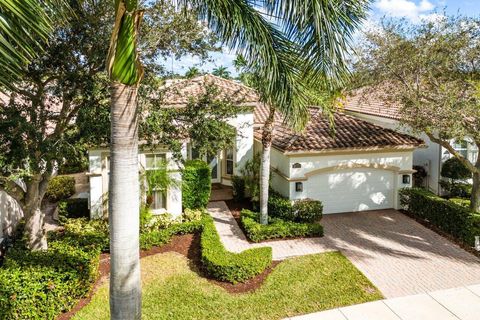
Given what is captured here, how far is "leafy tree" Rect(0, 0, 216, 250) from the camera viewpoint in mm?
8047

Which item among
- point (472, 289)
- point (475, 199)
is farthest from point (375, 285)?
point (475, 199)

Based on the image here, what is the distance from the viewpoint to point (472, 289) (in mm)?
10359

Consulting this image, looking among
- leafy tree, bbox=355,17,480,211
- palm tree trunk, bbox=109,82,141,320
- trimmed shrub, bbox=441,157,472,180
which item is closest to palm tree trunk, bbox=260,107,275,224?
leafy tree, bbox=355,17,480,211

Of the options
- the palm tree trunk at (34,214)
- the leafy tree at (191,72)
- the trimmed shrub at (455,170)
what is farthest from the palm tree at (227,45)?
the trimmed shrub at (455,170)

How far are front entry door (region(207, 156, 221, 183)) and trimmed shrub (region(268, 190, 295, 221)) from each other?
20.3 ft

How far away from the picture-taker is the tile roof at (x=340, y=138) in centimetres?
1572

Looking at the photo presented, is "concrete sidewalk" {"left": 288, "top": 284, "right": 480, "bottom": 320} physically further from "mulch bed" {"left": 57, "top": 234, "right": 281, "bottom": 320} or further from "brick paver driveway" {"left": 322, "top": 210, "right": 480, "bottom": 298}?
"mulch bed" {"left": 57, "top": 234, "right": 281, "bottom": 320}

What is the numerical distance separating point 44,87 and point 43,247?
202 inches

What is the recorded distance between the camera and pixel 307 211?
1488 cm

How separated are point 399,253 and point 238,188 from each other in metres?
8.26

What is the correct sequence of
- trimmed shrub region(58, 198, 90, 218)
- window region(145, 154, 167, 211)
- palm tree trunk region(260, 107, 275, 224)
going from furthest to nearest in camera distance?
1. trimmed shrub region(58, 198, 90, 218)
2. window region(145, 154, 167, 211)
3. palm tree trunk region(260, 107, 275, 224)

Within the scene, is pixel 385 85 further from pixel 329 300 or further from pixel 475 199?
pixel 329 300

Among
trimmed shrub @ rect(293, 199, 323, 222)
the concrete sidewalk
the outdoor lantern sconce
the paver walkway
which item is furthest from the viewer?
the outdoor lantern sconce

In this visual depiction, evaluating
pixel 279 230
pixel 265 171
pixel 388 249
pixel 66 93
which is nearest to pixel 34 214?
pixel 66 93
